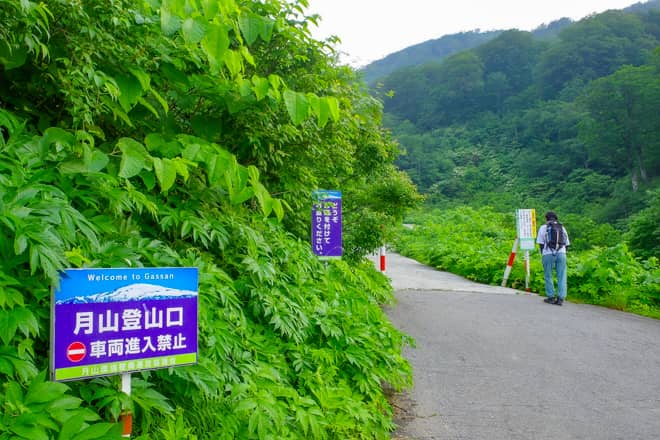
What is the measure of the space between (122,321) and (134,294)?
0.12m

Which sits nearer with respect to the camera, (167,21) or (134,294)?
(167,21)

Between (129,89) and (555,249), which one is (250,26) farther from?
(555,249)

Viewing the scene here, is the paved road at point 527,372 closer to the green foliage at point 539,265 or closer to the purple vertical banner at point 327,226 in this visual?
the green foliage at point 539,265

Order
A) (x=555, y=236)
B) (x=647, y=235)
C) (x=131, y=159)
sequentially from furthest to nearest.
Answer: (x=647, y=235), (x=555, y=236), (x=131, y=159)

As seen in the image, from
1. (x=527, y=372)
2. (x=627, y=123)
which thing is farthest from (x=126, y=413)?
(x=627, y=123)

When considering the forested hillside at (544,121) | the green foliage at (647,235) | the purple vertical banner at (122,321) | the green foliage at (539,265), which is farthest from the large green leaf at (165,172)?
the forested hillside at (544,121)

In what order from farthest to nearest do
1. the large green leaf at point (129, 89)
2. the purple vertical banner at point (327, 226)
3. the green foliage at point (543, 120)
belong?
the green foliage at point (543, 120)
the purple vertical banner at point (327, 226)
the large green leaf at point (129, 89)

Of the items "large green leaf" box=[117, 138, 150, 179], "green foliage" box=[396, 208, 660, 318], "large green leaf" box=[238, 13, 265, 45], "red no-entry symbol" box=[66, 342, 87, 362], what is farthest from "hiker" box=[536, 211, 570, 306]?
"red no-entry symbol" box=[66, 342, 87, 362]

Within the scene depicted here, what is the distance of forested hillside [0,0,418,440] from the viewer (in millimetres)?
1953

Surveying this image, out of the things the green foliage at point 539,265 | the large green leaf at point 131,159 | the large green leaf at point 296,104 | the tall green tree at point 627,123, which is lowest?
the green foliage at point 539,265

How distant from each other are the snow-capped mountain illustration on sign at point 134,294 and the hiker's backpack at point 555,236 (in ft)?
28.4

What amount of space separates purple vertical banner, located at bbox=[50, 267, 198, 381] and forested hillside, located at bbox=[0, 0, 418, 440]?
0.09 meters

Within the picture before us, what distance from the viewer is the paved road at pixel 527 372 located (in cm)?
406

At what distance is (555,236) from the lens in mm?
9383
